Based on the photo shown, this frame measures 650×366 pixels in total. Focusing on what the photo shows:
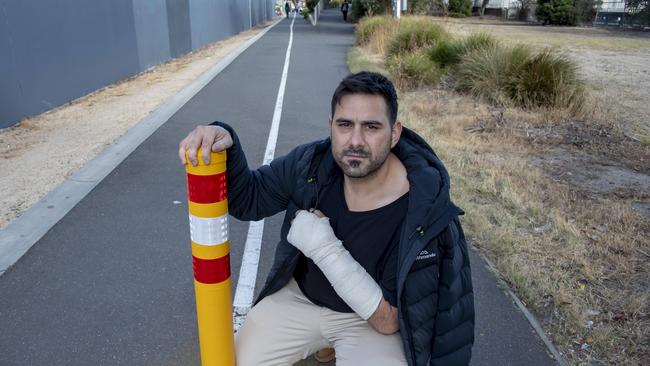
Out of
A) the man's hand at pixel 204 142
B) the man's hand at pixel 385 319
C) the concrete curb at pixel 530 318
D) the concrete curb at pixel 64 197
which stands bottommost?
the concrete curb at pixel 530 318

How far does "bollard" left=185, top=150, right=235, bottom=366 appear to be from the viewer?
6.36ft

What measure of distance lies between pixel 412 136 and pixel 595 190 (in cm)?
380

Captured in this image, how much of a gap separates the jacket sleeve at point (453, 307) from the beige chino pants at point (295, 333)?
0.25 metres

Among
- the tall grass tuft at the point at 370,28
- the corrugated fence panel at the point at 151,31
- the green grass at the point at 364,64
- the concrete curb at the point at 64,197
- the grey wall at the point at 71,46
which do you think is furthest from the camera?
the tall grass tuft at the point at 370,28

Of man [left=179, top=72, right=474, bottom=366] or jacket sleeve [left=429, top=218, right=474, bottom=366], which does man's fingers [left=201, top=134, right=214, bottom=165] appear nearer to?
man [left=179, top=72, right=474, bottom=366]

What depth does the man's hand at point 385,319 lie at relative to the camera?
2193mm

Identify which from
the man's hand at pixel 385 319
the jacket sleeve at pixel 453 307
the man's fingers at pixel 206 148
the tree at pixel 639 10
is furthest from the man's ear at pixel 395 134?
the tree at pixel 639 10

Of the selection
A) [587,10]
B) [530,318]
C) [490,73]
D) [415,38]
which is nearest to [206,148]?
[530,318]

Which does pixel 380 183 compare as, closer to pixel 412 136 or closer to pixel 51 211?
pixel 412 136

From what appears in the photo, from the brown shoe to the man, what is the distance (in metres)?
0.23

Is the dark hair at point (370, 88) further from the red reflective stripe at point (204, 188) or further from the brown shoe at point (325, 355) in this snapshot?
the brown shoe at point (325, 355)

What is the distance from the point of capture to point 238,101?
400 inches

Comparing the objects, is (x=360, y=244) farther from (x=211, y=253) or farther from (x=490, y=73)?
(x=490, y=73)

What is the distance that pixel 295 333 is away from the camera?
8.20ft
